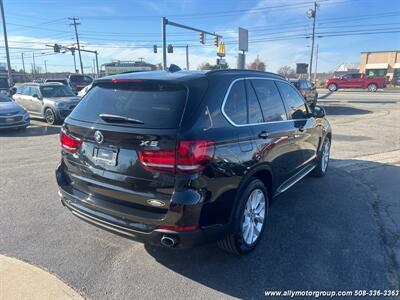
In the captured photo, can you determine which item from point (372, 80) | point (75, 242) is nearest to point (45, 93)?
point (75, 242)

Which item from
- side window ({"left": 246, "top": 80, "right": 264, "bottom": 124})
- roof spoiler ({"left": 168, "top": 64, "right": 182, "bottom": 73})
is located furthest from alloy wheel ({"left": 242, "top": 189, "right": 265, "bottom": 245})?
roof spoiler ({"left": 168, "top": 64, "right": 182, "bottom": 73})

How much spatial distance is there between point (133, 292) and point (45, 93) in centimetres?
1299

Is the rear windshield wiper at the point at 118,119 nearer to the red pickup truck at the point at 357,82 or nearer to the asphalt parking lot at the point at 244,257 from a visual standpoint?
Result: the asphalt parking lot at the point at 244,257

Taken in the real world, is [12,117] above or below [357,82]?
below

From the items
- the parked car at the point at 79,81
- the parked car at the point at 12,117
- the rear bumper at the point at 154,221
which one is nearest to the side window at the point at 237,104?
the rear bumper at the point at 154,221

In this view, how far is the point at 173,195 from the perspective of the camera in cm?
262

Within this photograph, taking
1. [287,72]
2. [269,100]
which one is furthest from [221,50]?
[287,72]

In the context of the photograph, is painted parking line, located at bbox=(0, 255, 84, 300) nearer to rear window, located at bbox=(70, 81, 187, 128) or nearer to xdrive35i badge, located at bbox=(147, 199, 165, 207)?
xdrive35i badge, located at bbox=(147, 199, 165, 207)

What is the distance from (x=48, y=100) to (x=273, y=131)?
1185 cm

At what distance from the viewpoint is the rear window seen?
273cm

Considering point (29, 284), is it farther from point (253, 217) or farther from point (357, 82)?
point (357, 82)

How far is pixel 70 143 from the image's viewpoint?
3.30 m

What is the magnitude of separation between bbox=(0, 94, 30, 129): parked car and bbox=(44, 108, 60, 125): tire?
1199 mm

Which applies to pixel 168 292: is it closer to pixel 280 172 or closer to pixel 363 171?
pixel 280 172
